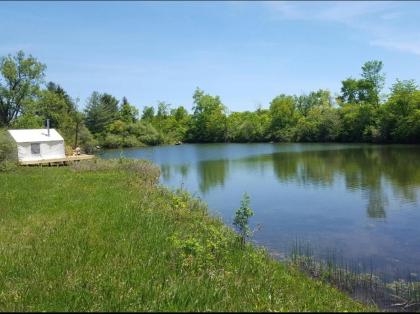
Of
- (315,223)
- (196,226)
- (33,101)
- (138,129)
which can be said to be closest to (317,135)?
(138,129)

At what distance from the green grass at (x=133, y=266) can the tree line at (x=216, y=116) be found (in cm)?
5907

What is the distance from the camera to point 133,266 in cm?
918

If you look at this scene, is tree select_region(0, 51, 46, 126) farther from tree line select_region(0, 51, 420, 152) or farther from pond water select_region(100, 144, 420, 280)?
pond water select_region(100, 144, 420, 280)

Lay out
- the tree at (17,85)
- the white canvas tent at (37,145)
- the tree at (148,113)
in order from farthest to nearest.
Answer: the tree at (148,113)
the tree at (17,85)
the white canvas tent at (37,145)

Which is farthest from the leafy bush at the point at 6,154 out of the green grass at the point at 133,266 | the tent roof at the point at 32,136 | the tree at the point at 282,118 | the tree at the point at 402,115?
the tree at the point at 282,118

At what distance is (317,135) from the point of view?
107m

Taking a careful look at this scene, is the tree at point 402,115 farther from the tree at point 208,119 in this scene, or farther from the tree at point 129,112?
the tree at point 129,112

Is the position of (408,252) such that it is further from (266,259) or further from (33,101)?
(33,101)

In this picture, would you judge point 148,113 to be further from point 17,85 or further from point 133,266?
point 133,266

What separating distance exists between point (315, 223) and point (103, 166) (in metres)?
21.4

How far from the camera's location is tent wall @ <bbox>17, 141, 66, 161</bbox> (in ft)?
154

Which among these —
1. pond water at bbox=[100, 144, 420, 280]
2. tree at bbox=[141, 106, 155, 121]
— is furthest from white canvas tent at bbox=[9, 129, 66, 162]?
tree at bbox=[141, 106, 155, 121]

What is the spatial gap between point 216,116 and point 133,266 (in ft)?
419

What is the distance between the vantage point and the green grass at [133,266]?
712 centimetres
